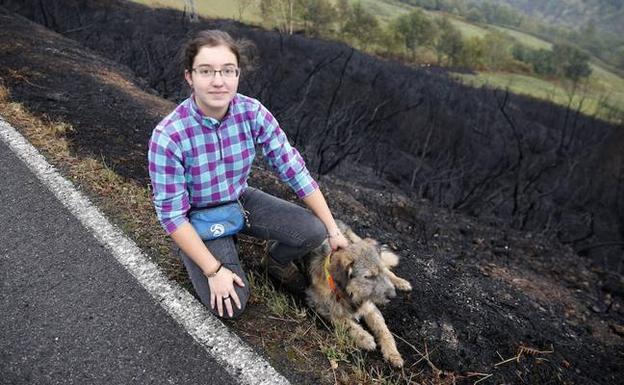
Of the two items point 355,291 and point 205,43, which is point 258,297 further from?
point 205,43

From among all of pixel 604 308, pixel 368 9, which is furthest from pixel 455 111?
pixel 604 308

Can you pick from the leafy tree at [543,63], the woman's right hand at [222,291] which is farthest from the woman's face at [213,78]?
the leafy tree at [543,63]

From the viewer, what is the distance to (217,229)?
9.46 feet

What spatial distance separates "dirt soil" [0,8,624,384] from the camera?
10.8 ft

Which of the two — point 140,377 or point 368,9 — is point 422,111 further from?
point 140,377

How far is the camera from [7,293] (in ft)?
9.07

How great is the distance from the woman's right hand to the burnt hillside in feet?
7.43

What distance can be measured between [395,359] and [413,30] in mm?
37463

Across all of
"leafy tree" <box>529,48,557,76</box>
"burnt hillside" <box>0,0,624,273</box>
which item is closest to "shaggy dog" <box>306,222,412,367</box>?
"burnt hillside" <box>0,0,624,273</box>

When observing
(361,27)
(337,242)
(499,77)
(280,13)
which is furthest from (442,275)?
(499,77)

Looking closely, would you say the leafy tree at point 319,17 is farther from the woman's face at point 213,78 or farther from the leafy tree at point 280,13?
the woman's face at point 213,78

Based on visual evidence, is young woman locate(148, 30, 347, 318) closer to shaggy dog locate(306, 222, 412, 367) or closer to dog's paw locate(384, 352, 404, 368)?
shaggy dog locate(306, 222, 412, 367)

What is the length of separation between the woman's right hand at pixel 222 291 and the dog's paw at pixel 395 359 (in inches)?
43.6

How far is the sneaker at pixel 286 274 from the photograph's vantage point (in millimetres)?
3244
